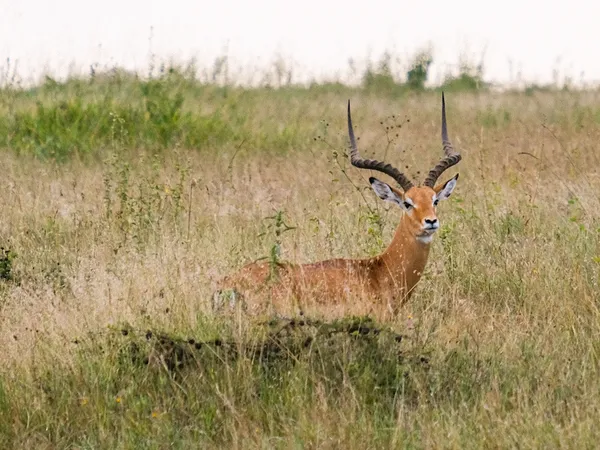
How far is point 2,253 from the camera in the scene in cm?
848

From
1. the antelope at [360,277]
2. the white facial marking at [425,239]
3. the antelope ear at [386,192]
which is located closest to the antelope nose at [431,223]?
the antelope at [360,277]

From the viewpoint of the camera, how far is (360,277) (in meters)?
7.02

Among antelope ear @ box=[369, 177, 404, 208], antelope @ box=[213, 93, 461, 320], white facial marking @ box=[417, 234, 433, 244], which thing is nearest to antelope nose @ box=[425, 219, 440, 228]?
antelope @ box=[213, 93, 461, 320]

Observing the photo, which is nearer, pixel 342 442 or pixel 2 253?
pixel 342 442

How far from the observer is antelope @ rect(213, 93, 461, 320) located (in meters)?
6.41

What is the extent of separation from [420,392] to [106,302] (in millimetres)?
2147

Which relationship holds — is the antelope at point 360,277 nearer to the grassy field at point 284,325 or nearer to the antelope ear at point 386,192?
the antelope ear at point 386,192

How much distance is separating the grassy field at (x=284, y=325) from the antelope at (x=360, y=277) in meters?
0.18

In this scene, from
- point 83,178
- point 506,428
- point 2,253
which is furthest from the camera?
point 83,178

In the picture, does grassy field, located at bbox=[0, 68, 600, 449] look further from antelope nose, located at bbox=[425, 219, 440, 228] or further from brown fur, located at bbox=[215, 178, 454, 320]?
antelope nose, located at bbox=[425, 219, 440, 228]

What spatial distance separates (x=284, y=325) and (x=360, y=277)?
1.44 metres

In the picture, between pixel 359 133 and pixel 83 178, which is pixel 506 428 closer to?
pixel 83 178

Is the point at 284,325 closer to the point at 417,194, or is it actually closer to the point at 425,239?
the point at 425,239

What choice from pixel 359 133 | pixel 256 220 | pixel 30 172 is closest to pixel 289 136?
pixel 359 133
